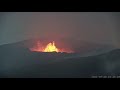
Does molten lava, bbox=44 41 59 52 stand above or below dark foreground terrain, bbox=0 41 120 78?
above

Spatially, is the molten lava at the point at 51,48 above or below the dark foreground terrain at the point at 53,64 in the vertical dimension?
above

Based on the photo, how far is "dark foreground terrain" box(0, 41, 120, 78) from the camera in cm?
293

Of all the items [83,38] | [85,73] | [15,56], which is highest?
[83,38]

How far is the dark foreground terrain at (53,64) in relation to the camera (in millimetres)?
2928

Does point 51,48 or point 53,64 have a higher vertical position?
point 51,48

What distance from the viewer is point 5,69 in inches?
115

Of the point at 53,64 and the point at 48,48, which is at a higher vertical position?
the point at 48,48

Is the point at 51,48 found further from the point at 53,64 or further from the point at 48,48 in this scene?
the point at 53,64

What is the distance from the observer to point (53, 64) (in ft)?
9.68

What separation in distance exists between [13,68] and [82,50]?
91 cm

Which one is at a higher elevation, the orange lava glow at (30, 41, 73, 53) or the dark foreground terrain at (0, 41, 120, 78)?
the orange lava glow at (30, 41, 73, 53)

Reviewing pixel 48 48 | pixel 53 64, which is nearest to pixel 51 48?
pixel 48 48
